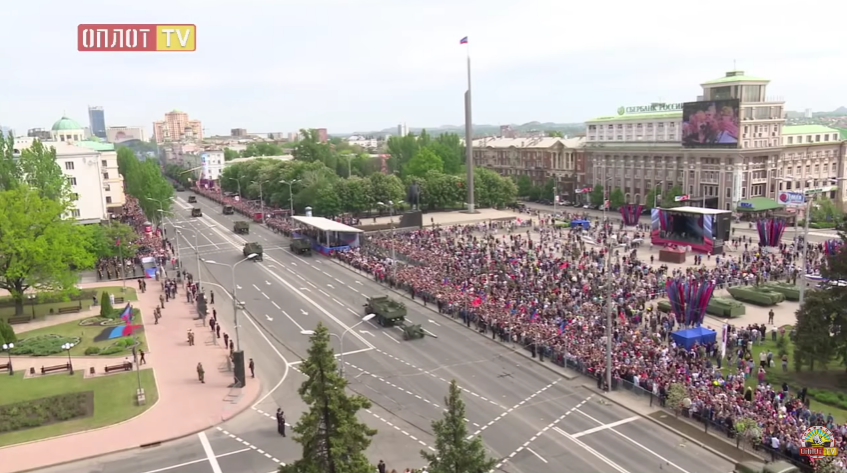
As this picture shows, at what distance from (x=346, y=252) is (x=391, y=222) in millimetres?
20358

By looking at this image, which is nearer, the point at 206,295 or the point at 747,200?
the point at 206,295

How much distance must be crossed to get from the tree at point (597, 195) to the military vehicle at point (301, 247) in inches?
2100

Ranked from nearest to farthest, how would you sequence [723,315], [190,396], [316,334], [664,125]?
[316,334] < [190,396] < [723,315] < [664,125]

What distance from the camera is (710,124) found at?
285ft

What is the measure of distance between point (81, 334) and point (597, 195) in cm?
8087

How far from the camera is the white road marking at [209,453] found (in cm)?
2427

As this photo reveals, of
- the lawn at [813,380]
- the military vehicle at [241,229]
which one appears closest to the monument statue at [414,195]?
the military vehicle at [241,229]

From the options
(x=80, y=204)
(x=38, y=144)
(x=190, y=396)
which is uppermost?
(x=38, y=144)

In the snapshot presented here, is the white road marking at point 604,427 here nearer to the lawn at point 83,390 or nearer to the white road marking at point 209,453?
the white road marking at point 209,453

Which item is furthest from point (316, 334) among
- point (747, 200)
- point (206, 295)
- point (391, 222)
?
point (747, 200)

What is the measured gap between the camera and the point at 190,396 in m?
31.2

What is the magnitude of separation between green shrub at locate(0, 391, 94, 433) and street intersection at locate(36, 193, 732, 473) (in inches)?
196

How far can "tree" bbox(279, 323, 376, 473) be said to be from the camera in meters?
16.5

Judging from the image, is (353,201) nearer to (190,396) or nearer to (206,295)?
(206,295)
